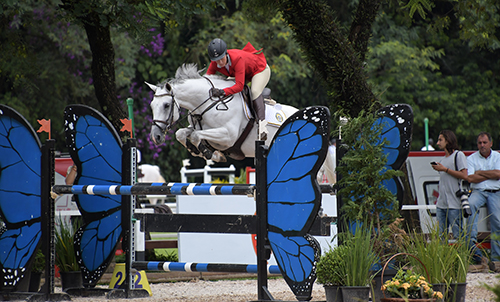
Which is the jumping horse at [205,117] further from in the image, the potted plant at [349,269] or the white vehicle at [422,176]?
the white vehicle at [422,176]

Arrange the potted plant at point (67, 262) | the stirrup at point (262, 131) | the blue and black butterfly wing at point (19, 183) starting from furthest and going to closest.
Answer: the potted plant at point (67, 262) < the blue and black butterfly wing at point (19, 183) < the stirrup at point (262, 131)

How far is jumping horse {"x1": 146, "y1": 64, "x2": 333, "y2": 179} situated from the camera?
556 centimetres

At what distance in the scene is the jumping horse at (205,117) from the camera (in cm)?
556

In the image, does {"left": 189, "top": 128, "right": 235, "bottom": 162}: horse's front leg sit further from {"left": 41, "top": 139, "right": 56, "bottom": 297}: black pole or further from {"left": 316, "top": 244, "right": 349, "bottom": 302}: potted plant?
{"left": 316, "top": 244, "right": 349, "bottom": 302}: potted plant

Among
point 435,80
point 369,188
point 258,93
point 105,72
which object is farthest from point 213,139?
point 435,80

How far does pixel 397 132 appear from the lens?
457 centimetres

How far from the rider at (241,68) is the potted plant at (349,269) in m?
1.85

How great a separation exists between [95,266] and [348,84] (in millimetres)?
3530

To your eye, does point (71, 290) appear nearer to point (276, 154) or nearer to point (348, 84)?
point (276, 154)

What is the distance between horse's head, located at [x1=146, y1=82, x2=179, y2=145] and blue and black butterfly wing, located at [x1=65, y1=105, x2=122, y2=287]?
0.42 meters

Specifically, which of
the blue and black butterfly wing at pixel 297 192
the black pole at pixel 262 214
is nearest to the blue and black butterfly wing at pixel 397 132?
the blue and black butterfly wing at pixel 297 192

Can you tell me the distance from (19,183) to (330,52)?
3713 mm

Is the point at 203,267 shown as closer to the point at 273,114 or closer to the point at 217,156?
the point at 217,156

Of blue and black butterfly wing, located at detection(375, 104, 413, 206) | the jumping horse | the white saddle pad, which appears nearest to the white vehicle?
the white saddle pad
